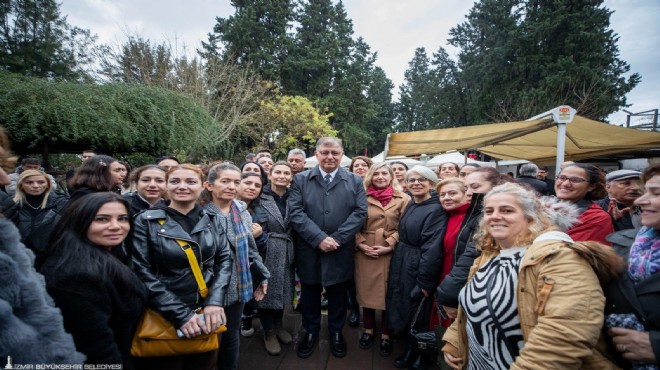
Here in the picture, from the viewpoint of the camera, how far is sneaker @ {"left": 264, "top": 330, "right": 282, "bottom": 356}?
3.04m

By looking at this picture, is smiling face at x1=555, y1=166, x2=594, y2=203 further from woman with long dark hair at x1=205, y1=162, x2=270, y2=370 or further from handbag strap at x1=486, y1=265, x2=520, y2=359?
woman with long dark hair at x1=205, y1=162, x2=270, y2=370

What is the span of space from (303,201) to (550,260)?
7.27 feet

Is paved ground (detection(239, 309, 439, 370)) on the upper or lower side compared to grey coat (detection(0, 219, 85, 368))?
lower

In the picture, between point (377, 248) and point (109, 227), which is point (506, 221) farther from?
point (109, 227)

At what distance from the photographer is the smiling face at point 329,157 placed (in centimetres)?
312

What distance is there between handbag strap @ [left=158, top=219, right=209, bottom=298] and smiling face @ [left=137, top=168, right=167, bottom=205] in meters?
1.19

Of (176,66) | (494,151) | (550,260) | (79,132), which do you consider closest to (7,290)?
(550,260)

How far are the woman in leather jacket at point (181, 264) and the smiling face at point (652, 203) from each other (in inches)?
97.8

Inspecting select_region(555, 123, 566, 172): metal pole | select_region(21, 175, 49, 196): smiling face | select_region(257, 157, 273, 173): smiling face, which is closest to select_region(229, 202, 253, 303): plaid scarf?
select_region(257, 157, 273, 173): smiling face

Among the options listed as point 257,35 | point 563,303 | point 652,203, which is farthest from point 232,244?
point 257,35

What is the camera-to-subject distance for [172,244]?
1875mm

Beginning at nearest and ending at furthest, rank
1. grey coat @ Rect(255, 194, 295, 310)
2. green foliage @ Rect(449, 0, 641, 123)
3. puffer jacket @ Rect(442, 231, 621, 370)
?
puffer jacket @ Rect(442, 231, 621, 370)
grey coat @ Rect(255, 194, 295, 310)
green foliage @ Rect(449, 0, 641, 123)

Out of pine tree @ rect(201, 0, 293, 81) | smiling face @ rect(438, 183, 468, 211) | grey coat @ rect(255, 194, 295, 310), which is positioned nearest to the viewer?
smiling face @ rect(438, 183, 468, 211)

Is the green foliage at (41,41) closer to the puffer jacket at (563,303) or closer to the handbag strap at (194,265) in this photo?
the handbag strap at (194,265)
